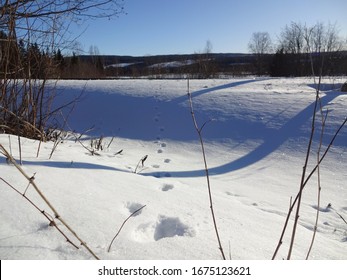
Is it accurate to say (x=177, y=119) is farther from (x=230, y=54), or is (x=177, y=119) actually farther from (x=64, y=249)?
(x=230, y=54)

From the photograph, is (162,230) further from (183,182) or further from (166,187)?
(183,182)

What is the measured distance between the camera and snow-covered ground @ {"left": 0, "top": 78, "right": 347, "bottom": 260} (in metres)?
1.34

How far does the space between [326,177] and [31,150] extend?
9.78 ft

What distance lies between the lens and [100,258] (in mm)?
1180

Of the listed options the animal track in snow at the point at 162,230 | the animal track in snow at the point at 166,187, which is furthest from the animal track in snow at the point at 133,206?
the animal track in snow at the point at 166,187

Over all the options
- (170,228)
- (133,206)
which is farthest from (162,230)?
(133,206)

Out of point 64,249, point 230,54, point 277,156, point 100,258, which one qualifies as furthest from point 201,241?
point 230,54

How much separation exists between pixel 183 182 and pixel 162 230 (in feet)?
4.29

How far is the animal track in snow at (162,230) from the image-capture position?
1453 millimetres

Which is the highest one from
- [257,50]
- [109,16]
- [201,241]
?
[257,50]

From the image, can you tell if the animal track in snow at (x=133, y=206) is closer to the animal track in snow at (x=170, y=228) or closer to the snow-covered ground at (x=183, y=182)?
the snow-covered ground at (x=183, y=182)

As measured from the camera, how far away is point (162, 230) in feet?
5.12

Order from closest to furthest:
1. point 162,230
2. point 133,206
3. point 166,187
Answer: point 162,230 → point 133,206 → point 166,187

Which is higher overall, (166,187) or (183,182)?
(166,187)
